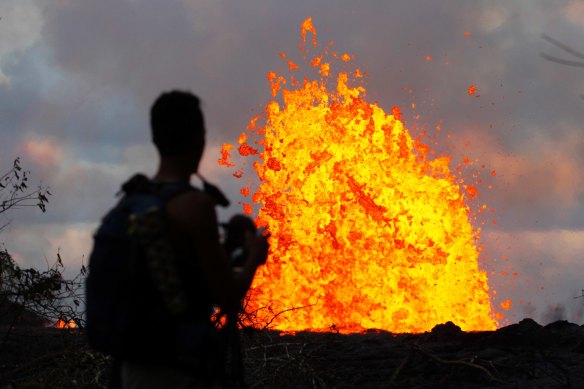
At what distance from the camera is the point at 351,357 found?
30.9ft

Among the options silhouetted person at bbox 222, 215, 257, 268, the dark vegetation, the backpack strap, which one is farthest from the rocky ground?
the backpack strap

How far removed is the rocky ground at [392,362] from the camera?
8047 millimetres

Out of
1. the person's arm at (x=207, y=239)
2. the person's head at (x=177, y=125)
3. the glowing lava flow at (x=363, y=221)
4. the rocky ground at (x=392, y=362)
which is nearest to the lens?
the person's arm at (x=207, y=239)

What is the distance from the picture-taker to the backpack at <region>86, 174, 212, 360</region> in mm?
2670

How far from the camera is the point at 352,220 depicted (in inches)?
675

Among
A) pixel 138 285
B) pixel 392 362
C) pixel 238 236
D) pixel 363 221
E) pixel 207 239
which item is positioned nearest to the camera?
pixel 207 239

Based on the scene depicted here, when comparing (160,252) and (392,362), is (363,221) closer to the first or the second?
(392,362)

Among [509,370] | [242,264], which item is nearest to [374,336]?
[509,370]

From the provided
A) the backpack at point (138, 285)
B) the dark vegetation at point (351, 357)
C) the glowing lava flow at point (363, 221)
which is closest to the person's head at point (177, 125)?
the backpack at point (138, 285)

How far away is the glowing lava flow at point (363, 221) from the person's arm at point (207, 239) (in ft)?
46.0

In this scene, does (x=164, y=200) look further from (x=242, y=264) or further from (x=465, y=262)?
(x=465, y=262)

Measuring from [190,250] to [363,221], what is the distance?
47.8 feet

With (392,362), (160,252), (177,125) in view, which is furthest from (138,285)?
(392,362)

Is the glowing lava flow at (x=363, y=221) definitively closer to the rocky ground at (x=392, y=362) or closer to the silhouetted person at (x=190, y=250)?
the rocky ground at (x=392, y=362)
